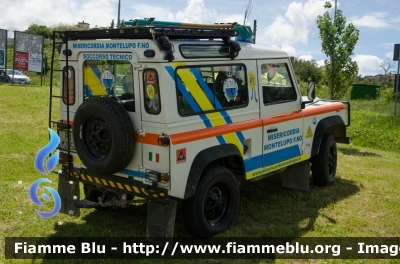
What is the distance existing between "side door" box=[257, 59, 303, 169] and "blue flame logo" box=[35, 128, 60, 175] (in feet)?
8.57

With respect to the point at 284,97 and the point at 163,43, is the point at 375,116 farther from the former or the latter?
the point at 163,43

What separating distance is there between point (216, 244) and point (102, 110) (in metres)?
2.02

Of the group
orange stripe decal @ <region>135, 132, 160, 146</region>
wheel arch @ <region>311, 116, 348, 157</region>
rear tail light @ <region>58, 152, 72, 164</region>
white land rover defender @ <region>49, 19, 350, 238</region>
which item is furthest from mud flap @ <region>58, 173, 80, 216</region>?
wheel arch @ <region>311, 116, 348, 157</region>

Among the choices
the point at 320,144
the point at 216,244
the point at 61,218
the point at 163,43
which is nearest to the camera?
the point at 163,43

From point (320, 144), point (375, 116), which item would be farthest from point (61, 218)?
point (375, 116)

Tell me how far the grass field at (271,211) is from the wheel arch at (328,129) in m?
0.77

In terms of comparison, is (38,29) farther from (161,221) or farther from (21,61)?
(161,221)

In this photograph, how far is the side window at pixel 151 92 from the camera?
4688mm

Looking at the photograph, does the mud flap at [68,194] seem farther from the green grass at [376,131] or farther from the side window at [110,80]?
the green grass at [376,131]

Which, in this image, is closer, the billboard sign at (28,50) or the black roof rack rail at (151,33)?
the black roof rack rail at (151,33)

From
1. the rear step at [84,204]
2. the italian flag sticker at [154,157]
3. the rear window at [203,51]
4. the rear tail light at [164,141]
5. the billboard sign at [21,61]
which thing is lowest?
the rear step at [84,204]

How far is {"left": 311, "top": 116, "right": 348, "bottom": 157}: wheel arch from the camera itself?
719 cm

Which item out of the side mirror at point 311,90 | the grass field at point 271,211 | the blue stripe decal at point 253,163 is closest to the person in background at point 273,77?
the side mirror at point 311,90

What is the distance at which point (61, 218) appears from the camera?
593 centimetres
